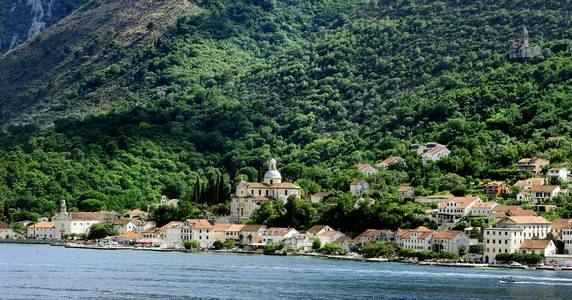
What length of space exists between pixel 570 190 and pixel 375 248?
22270 mm

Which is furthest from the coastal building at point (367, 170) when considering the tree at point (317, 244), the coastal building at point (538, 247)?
the coastal building at point (538, 247)

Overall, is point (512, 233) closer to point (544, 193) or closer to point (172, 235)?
point (544, 193)

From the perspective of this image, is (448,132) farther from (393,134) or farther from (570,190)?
(570,190)

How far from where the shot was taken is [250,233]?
13988 cm

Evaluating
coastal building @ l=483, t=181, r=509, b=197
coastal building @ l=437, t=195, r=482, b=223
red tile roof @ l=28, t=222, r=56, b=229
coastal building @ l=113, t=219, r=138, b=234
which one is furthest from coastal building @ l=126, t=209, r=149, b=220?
coastal building @ l=437, t=195, r=482, b=223

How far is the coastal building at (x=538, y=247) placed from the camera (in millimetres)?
113750

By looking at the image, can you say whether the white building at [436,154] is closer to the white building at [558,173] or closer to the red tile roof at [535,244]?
the white building at [558,173]

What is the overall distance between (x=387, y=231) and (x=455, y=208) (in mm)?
7213

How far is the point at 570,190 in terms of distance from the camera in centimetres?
13138

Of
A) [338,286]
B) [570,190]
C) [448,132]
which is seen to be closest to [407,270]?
[338,286]

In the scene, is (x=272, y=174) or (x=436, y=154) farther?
(x=272, y=174)

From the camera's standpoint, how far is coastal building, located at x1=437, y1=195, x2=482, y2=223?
12656cm

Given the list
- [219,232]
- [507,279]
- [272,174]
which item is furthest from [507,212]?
[272,174]

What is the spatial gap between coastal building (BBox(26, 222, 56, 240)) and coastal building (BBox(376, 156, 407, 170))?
42129 millimetres
